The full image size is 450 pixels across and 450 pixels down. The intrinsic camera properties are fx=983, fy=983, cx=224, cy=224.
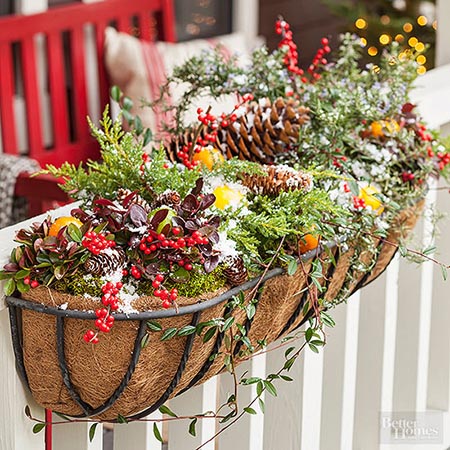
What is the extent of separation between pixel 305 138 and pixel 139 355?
44cm

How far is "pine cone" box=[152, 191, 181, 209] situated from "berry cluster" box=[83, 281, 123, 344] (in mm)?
116

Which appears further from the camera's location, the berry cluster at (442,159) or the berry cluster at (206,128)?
the berry cluster at (442,159)

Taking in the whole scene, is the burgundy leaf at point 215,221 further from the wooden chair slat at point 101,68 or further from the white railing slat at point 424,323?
the wooden chair slat at point 101,68

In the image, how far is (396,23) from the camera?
4281mm

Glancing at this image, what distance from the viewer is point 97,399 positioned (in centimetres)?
100

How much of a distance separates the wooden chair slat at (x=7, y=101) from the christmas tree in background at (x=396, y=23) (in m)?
1.75

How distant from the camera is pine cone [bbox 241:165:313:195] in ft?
3.60

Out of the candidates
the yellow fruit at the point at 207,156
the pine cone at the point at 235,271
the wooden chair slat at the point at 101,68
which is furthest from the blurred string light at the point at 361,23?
the pine cone at the point at 235,271

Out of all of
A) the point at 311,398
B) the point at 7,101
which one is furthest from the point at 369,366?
the point at 7,101

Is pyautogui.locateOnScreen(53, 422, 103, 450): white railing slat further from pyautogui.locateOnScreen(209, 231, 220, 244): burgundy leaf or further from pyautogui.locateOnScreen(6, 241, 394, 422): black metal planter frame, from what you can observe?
pyautogui.locateOnScreen(209, 231, 220, 244): burgundy leaf

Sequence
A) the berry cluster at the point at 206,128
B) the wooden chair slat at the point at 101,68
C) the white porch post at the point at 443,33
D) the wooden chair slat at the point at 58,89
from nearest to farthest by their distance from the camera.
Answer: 1. the berry cluster at the point at 206,128
2. the white porch post at the point at 443,33
3. the wooden chair slat at the point at 58,89
4. the wooden chair slat at the point at 101,68

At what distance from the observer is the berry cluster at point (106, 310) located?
0.91 m

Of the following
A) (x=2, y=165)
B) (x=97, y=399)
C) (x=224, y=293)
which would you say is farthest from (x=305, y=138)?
(x=2, y=165)

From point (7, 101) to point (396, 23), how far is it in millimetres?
1940
